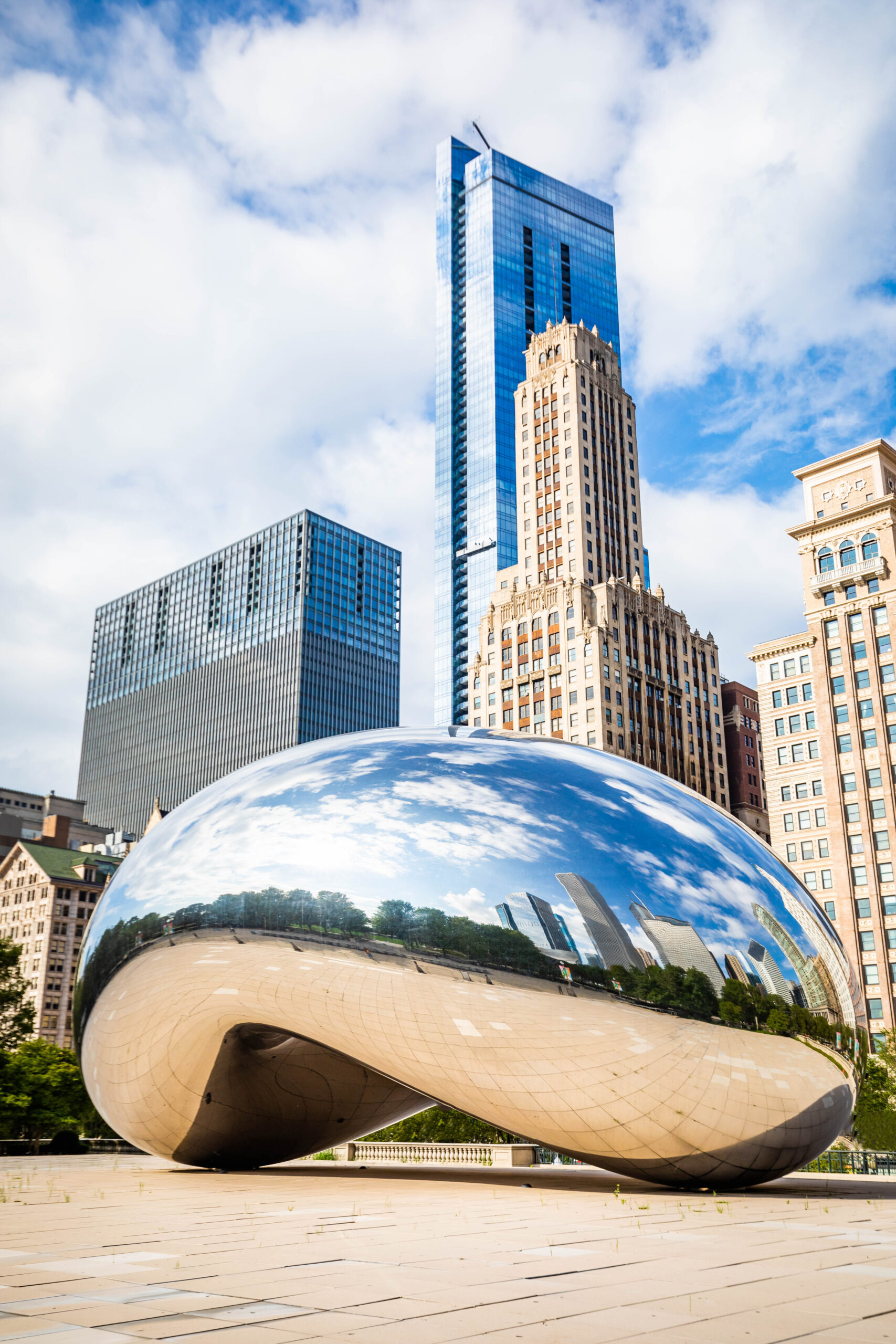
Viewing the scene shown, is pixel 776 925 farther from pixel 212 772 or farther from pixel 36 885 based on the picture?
pixel 212 772

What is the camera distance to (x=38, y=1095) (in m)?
54.6

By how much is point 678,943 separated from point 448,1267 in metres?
4.46

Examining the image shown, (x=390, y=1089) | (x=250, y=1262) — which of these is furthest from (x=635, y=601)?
(x=250, y=1262)

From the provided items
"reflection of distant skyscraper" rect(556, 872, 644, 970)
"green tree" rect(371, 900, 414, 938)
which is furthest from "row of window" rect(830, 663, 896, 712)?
"green tree" rect(371, 900, 414, 938)

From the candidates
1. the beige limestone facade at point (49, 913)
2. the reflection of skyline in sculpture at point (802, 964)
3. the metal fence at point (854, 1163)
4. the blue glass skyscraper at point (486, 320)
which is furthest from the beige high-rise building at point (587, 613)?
A: the reflection of skyline in sculpture at point (802, 964)

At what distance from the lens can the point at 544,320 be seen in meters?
181

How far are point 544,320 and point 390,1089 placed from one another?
585ft

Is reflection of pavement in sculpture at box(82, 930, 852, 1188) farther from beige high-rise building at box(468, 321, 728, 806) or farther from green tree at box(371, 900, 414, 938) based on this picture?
beige high-rise building at box(468, 321, 728, 806)

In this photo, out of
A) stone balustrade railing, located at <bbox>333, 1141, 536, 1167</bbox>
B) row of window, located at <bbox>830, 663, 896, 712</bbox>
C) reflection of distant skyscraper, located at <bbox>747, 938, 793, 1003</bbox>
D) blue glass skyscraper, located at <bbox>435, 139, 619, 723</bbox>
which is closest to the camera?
reflection of distant skyscraper, located at <bbox>747, 938, 793, 1003</bbox>

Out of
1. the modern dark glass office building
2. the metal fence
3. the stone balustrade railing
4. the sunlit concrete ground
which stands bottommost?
the metal fence

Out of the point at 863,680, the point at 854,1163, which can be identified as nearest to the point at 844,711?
the point at 863,680

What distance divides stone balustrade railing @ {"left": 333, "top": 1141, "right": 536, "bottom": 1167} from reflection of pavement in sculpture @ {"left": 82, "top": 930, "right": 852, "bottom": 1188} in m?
12.0

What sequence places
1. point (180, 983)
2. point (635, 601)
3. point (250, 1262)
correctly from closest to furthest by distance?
point (250, 1262)
point (180, 983)
point (635, 601)

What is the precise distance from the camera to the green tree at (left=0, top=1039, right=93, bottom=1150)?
52.1m
